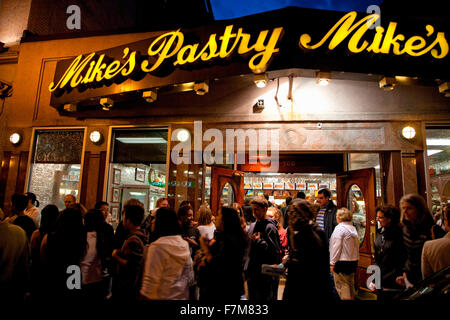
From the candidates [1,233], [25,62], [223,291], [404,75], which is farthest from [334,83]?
[25,62]

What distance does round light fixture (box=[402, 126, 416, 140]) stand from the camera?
650 centimetres

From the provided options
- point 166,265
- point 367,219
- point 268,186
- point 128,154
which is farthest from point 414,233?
point 268,186

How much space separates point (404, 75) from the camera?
5.36 metres

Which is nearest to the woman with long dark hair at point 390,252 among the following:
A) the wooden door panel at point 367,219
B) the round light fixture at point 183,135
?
the wooden door panel at point 367,219

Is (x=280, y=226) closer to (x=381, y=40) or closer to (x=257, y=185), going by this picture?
(x=381, y=40)

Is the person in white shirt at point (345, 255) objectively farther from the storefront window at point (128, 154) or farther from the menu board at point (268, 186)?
the menu board at point (268, 186)

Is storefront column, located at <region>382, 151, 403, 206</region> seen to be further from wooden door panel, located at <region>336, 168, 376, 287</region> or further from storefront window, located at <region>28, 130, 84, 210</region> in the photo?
storefront window, located at <region>28, 130, 84, 210</region>

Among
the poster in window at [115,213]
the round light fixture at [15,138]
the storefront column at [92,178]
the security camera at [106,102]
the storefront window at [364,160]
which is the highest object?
the security camera at [106,102]

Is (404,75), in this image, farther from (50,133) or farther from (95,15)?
(95,15)

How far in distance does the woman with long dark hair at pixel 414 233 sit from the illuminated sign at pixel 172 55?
335 centimetres

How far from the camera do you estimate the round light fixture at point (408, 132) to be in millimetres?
6496

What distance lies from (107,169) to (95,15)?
277 inches

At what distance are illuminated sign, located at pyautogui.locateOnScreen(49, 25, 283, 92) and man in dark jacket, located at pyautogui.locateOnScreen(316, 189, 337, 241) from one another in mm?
3008

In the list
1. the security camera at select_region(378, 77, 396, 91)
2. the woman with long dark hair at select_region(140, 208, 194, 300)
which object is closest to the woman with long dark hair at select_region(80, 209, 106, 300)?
the woman with long dark hair at select_region(140, 208, 194, 300)
